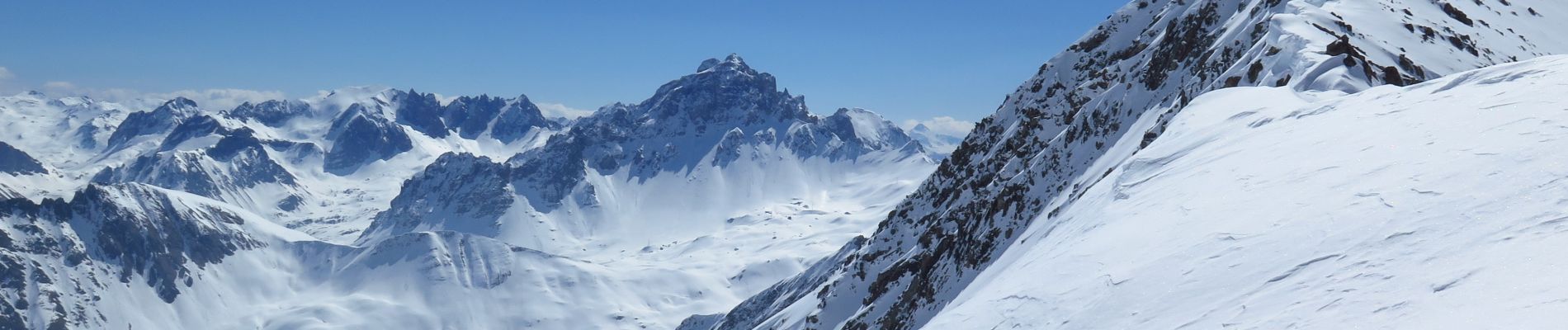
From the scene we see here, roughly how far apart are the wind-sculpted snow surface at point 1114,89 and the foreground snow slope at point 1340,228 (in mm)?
8368

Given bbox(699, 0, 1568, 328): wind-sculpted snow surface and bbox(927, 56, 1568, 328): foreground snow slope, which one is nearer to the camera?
bbox(927, 56, 1568, 328): foreground snow slope

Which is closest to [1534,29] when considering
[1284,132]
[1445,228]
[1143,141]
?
[1143,141]

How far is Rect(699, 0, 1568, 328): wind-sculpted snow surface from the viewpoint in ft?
148

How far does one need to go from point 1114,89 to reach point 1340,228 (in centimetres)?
5325

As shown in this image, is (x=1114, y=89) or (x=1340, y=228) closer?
(x=1340, y=228)

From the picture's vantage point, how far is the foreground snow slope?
16.2m

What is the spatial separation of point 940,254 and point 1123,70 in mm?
22775

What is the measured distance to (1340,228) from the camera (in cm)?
2008

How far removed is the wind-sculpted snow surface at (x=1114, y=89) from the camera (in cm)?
4500

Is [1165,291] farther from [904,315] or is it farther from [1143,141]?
[904,315]

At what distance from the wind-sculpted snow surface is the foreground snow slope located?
8368 millimetres

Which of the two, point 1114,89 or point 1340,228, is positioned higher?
point 1114,89

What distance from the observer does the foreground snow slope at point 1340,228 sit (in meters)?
16.2

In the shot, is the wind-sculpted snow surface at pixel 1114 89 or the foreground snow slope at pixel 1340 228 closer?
the foreground snow slope at pixel 1340 228
